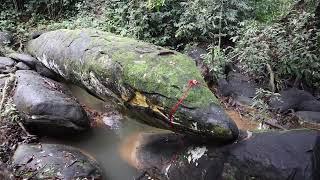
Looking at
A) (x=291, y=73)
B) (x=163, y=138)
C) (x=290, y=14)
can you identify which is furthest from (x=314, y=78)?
(x=163, y=138)

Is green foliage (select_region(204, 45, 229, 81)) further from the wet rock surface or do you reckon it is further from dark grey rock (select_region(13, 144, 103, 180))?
dark grey rock (select_region(13, 144, 103, 180))

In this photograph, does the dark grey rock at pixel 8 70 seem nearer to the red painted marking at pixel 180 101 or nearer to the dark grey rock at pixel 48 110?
the dark grey rock at pixel 48 110

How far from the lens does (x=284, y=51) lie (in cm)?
702

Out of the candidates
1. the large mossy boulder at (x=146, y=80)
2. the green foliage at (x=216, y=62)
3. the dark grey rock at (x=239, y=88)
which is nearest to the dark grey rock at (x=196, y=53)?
the green foliage at (x=216, y=62)

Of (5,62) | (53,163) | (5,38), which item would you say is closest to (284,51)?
(53,163)

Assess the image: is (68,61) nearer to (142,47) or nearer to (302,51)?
(142,47)

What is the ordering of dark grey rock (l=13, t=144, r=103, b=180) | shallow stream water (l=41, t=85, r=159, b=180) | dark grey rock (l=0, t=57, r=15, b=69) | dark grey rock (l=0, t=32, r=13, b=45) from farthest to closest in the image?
dark grey rock (l=0, t=32, r=13, b=45), dark grey rock (l=0, t=57, r=15, b=69), shallow stream water (l=41, t=85, r=159, b=180), dark grey rock (l=13, t=144, r=103, b=180)

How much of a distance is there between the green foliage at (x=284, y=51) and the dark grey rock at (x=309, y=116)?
2.55 ft

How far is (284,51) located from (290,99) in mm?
948

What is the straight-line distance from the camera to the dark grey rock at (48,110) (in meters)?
5.61

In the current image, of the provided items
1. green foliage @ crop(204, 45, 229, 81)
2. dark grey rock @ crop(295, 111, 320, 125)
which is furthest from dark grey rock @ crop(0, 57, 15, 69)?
dark grey rock @ crop(295, 111, 320, 125)

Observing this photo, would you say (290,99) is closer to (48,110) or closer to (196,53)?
(196,53)

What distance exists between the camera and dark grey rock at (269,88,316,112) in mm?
6836

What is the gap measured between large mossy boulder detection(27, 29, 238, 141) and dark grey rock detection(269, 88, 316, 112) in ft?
7.65
